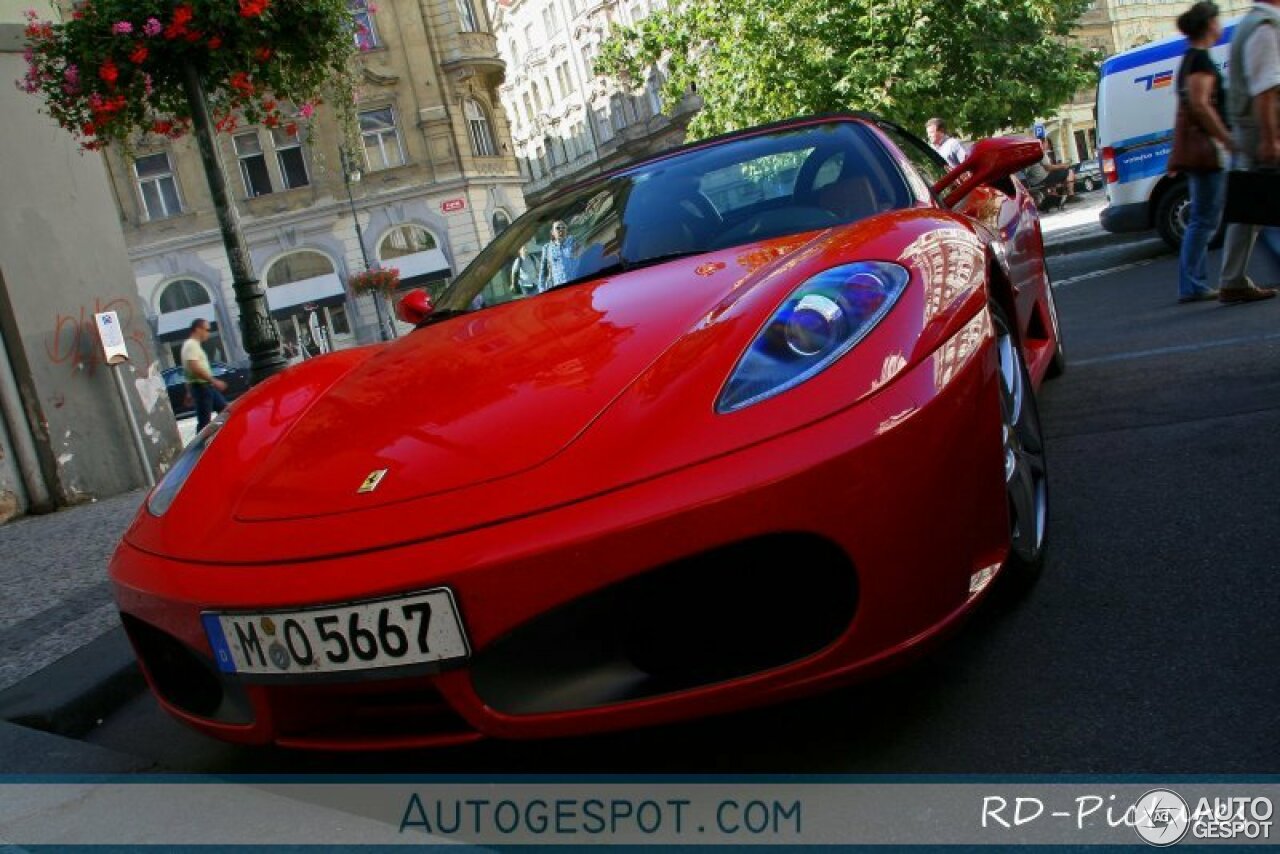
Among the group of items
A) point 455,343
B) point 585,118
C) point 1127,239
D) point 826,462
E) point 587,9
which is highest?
point 587,9

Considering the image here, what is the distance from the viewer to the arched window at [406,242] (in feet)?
120

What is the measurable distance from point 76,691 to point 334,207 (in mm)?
34848

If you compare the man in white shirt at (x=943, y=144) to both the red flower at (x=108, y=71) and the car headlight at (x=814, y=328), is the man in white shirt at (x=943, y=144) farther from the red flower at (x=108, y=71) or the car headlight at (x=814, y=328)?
the car headlight at (x=814, y=328)

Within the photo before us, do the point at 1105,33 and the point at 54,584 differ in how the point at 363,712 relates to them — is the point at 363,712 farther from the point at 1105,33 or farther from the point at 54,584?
the point at 1105,33

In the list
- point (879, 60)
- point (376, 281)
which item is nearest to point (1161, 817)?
point (879, 60)

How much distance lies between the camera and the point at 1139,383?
459cm

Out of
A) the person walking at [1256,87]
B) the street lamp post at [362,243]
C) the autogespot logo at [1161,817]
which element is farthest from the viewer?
the street lamp post at [362,243]

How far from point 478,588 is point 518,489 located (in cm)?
19

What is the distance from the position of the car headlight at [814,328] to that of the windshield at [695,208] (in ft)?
1.95

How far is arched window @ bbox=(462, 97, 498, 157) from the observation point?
3778 centimetres

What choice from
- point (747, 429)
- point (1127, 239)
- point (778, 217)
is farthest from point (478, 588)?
point (1127, 239)

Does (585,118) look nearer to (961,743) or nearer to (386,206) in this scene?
(386,206)

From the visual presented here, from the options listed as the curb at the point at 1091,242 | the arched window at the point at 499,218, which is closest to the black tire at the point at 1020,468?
the curb at the point at 1091,242

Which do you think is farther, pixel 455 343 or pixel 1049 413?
pixel 1049 413
